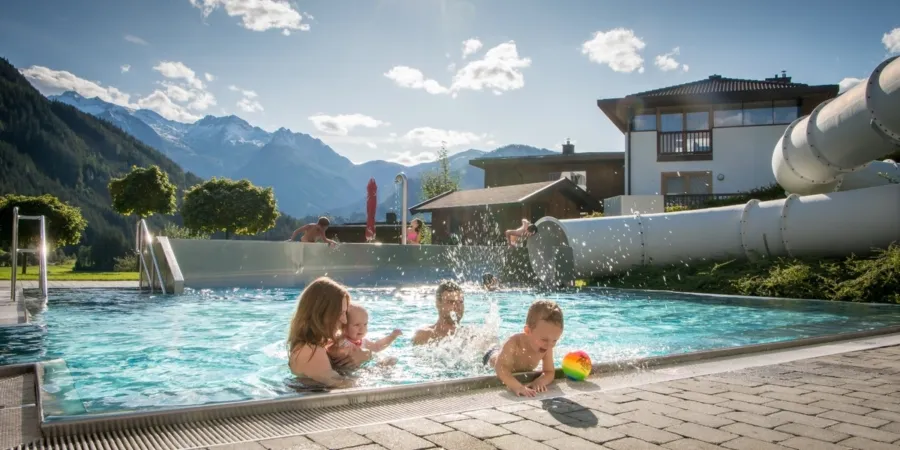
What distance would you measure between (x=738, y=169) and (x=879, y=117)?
19.1m

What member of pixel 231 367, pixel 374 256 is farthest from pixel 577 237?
pixel 231 367

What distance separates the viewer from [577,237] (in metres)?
14.9

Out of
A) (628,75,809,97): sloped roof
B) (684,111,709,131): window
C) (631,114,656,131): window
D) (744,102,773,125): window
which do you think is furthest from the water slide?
(628,75,809,97): sloped roof

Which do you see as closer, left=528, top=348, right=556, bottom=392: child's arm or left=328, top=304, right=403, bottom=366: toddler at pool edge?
left=528, top=348, right=556, bottom=392: child's arm

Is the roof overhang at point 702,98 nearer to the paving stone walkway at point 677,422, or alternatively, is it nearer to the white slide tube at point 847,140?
the white slide tube at point 847,140

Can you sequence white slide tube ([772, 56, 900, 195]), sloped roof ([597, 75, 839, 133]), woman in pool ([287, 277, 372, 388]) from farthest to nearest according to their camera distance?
sloped roof ([597, 75, 839, 133]) → white slide tube ([772, 56, 900, 195]) → woman in pool ([287, 277, 372, 388])

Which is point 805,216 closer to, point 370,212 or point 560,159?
point 370,212

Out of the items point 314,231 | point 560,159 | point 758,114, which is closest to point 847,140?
point 314,231

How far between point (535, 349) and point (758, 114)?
93.8 ft

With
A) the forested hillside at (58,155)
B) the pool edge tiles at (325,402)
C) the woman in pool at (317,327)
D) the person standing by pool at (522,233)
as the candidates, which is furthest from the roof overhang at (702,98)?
the forested hillside at (58,155)

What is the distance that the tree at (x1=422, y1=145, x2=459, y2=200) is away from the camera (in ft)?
198

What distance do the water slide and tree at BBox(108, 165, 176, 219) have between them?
2684 cm

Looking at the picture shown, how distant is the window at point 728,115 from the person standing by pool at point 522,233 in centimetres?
1656

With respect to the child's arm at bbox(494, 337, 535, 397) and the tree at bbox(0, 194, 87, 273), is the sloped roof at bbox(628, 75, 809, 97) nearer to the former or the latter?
the tree at bbox(0, 194, 87, 273)
